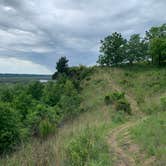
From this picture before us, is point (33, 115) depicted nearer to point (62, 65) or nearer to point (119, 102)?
point (119, 102)

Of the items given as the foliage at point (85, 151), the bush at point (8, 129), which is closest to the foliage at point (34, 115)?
the bush at point (8, 129)

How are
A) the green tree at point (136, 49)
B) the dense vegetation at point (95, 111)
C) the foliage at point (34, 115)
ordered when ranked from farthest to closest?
the green tree at point (136, 49), the foliage at point (34, 115), the dense vegetation at point (95, 111)

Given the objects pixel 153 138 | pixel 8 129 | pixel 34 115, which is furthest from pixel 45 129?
pixel 153 138

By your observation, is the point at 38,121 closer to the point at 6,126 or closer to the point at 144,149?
the point at 6,126

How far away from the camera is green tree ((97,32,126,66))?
29594mm

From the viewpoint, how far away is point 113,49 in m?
29.6

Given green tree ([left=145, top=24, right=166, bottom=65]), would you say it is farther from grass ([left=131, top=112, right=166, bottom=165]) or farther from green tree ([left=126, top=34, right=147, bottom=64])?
grass ([left=131, top=112, right=166, bottom=165])

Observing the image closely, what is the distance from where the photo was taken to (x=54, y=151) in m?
5.65

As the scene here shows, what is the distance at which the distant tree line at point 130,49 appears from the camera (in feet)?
94.3

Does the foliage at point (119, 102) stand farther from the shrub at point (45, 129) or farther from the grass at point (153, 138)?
the grass at point (153, 138)

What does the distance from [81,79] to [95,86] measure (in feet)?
16.3

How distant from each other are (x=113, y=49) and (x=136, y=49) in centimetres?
299

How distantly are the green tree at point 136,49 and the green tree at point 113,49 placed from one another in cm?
80

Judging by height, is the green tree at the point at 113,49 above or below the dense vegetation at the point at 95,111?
above
